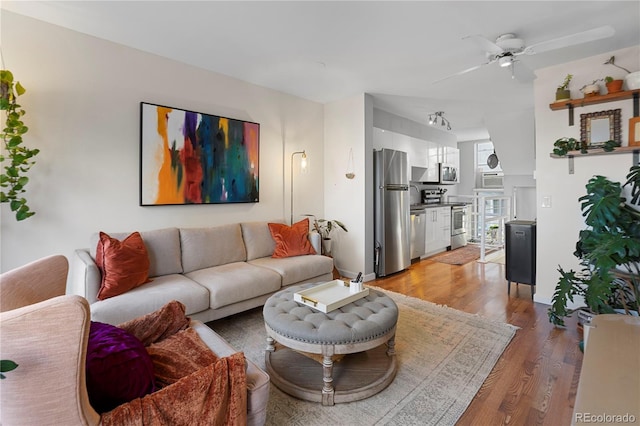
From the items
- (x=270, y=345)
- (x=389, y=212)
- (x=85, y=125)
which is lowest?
(x=270, y=345)

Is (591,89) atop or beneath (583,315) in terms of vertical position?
atop

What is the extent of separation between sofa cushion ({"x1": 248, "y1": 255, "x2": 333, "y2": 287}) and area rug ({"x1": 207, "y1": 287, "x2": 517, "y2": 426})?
1.65 ft

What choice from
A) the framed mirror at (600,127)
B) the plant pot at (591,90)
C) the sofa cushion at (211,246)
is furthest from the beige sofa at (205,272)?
the plant pot at (591,90)

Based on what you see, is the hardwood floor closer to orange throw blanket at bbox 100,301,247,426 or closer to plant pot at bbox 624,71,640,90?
orange throw blanket at bbox 100,301,247,426

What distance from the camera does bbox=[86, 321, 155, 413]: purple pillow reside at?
1.10 meters

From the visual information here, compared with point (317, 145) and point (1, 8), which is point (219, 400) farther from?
point (317, 145)

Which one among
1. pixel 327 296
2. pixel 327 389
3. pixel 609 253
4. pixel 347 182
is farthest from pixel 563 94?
pixel 327 389

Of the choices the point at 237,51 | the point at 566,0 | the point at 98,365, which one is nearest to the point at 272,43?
the point at 237,51

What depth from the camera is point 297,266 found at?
3.23 metres

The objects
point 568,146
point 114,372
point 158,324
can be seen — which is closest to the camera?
point 114,372

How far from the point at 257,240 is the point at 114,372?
2478 millimetres

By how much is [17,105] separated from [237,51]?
5.85 ft

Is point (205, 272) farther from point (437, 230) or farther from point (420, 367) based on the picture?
point (437, 230)

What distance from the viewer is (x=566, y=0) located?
7.07 feet
